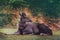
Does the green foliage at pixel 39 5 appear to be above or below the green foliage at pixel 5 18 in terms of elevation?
above

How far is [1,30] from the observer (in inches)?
226

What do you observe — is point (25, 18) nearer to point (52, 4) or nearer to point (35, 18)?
point (35, 18)

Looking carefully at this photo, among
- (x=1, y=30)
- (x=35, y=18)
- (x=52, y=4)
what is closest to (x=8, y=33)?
(x=1, y=30)

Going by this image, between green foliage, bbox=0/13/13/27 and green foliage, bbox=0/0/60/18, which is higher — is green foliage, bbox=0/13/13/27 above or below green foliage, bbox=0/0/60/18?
below

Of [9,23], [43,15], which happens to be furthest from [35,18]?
[9,23]

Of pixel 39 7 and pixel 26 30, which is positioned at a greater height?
pixel 39 7

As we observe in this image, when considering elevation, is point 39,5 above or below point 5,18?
above

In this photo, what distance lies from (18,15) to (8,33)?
1.50 feet

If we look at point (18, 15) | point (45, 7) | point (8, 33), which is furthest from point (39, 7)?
point (8, 33)

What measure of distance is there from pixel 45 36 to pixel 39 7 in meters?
0.66

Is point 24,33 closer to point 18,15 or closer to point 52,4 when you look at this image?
point 18,15

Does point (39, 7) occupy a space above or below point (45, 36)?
above

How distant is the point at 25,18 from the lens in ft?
18.9

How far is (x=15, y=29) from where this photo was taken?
5.75 m
